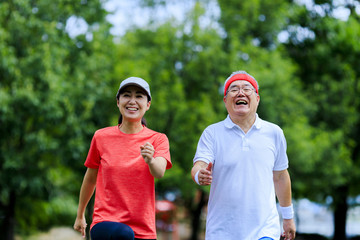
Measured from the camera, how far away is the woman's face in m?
3.92

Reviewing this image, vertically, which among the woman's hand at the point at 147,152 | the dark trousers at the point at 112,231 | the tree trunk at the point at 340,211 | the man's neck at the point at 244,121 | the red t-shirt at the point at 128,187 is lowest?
the tree trunk at the point at 340,211

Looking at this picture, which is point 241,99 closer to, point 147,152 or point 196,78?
point 147,152

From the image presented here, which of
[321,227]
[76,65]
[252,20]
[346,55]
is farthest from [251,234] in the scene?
[321,227]

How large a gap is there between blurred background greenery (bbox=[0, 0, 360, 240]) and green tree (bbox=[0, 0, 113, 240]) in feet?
0.12

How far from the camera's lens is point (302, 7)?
18.8m

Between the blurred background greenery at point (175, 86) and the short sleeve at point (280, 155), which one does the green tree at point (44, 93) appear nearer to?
the blurred background greenery at point (175, 86)

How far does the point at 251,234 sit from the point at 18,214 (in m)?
15.0

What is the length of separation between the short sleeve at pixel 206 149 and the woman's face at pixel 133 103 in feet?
1.83

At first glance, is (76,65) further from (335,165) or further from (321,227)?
(321,227)

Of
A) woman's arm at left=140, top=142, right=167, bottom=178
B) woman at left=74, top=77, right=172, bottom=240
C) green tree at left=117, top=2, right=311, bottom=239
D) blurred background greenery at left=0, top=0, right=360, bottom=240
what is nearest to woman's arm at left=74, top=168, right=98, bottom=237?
woman at left=74, top=77, right=172, bottom=240

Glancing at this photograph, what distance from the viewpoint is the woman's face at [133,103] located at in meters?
3.92

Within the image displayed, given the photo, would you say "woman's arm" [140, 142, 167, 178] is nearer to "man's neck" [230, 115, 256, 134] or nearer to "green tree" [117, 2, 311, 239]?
"man's neck" [230, 115, 256, 134]

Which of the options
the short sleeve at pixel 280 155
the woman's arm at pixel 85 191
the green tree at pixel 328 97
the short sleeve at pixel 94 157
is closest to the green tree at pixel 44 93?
the green tree at pixel 328 97

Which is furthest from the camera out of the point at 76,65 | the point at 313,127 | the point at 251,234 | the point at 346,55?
the point at 313,127
